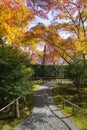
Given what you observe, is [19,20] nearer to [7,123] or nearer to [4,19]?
[4,19]

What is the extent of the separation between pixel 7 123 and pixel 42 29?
371 inches

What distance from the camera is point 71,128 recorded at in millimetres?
13359

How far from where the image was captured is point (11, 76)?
16.3 metres

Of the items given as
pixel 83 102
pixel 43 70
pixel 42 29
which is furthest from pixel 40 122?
pixel 43 70

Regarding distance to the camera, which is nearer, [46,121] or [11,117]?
[46,121]

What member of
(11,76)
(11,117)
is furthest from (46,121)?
(11,76)

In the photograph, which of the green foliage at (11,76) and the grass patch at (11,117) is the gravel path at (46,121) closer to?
the grass patch at (11,117)

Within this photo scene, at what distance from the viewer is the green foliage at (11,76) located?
15820mm

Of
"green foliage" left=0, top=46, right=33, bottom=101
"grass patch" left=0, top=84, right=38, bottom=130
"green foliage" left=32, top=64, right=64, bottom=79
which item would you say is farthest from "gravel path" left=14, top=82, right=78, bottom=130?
"green foliage" left=32, top=64, right=64, bottom=79

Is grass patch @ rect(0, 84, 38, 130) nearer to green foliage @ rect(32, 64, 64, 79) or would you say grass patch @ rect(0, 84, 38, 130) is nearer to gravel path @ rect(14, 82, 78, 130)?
gravel path @ rect(14, 82, 78, 130)

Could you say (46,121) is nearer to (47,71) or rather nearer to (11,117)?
(11,117)

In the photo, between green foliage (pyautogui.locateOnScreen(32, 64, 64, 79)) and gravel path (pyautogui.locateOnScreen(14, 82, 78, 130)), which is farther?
green foliage (pyautogui.locateOnScreen(32, 64, 64, 79))

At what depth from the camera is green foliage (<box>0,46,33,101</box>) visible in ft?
51.9

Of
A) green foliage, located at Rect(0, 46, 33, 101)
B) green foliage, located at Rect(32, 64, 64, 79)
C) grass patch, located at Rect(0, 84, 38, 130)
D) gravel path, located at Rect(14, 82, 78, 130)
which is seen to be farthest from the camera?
→ green foliage, located at Rect(32, 64, 64, 79)
